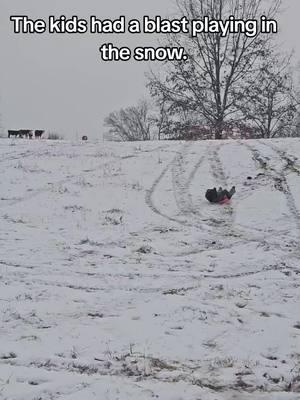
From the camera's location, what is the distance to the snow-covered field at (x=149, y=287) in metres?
3.81

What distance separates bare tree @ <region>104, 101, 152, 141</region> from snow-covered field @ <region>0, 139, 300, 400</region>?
192 feet

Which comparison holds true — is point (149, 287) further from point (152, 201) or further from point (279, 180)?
point (279, 180)

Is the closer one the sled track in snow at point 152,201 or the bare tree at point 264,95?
the sled track in snow at point 152,201

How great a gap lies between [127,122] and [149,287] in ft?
219

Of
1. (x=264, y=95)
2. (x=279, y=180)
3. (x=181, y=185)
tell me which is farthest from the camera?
(x=264, y=95)

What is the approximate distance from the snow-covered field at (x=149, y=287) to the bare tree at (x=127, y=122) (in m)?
58.4

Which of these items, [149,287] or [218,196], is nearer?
[149,287]

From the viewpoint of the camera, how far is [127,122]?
71.1 metres

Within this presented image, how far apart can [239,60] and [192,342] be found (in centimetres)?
2606

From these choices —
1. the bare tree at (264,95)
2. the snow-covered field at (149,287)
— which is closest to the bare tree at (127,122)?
the bare tree at (264,95)

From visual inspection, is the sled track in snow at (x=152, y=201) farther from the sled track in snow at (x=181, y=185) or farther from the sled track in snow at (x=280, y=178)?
the sled track in snow at (x=280, y=178)

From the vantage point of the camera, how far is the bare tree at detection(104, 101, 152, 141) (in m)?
70.2

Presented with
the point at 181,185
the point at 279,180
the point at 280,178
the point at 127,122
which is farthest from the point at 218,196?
the point at 127,122

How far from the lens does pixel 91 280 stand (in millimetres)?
5988
